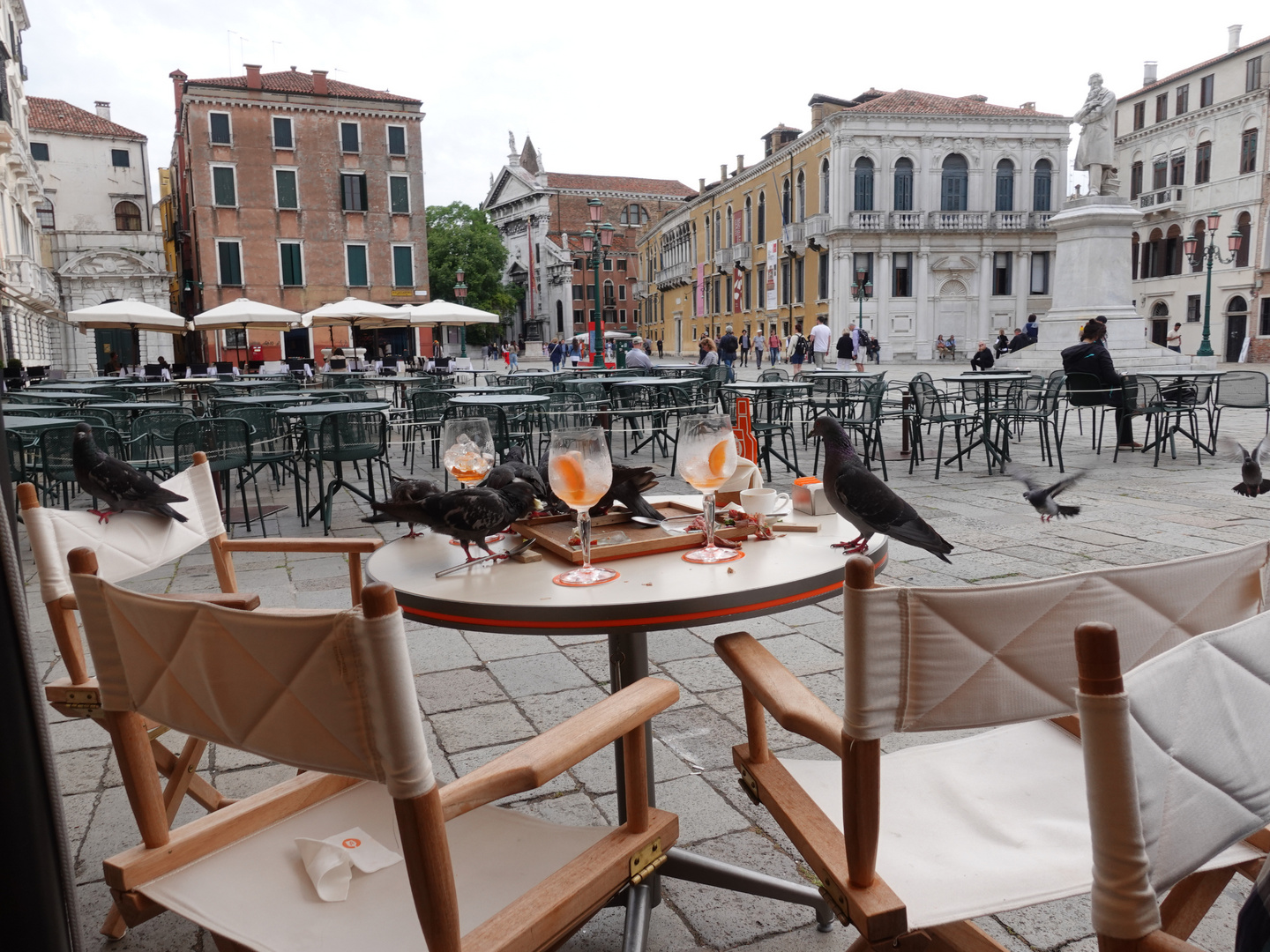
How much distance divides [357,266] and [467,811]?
1319 inches

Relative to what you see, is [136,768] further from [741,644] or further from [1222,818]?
[1222,818]

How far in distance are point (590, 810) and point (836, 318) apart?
32.3 m

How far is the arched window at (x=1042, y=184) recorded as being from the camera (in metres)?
33.7

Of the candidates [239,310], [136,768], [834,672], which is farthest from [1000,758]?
[239,310]

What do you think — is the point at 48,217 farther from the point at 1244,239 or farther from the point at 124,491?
the point at 1244,239

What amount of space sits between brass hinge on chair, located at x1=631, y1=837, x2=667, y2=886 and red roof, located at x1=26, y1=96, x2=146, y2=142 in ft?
151

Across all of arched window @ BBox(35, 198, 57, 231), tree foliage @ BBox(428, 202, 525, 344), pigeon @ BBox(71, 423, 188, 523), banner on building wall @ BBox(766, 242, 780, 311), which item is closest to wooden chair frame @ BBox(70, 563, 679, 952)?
pigeon @ BBox(71, 423, 188, 523)

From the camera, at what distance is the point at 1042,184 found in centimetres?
3372

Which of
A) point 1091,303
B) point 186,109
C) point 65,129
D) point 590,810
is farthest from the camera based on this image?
point 65,129

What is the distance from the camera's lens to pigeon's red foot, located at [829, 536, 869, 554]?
5.57 ft

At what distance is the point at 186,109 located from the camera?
30.1 m

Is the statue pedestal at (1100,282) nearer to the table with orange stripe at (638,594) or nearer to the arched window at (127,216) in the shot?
the table with orange stripe at (638,594)

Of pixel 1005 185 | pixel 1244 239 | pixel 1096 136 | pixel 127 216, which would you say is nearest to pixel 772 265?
pixel 1005 185

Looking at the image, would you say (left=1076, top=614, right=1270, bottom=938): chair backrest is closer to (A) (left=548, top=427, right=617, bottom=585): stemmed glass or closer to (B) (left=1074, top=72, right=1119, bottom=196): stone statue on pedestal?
(A) (left=548, top=427, right=617, bottom=585): stemmed glass
